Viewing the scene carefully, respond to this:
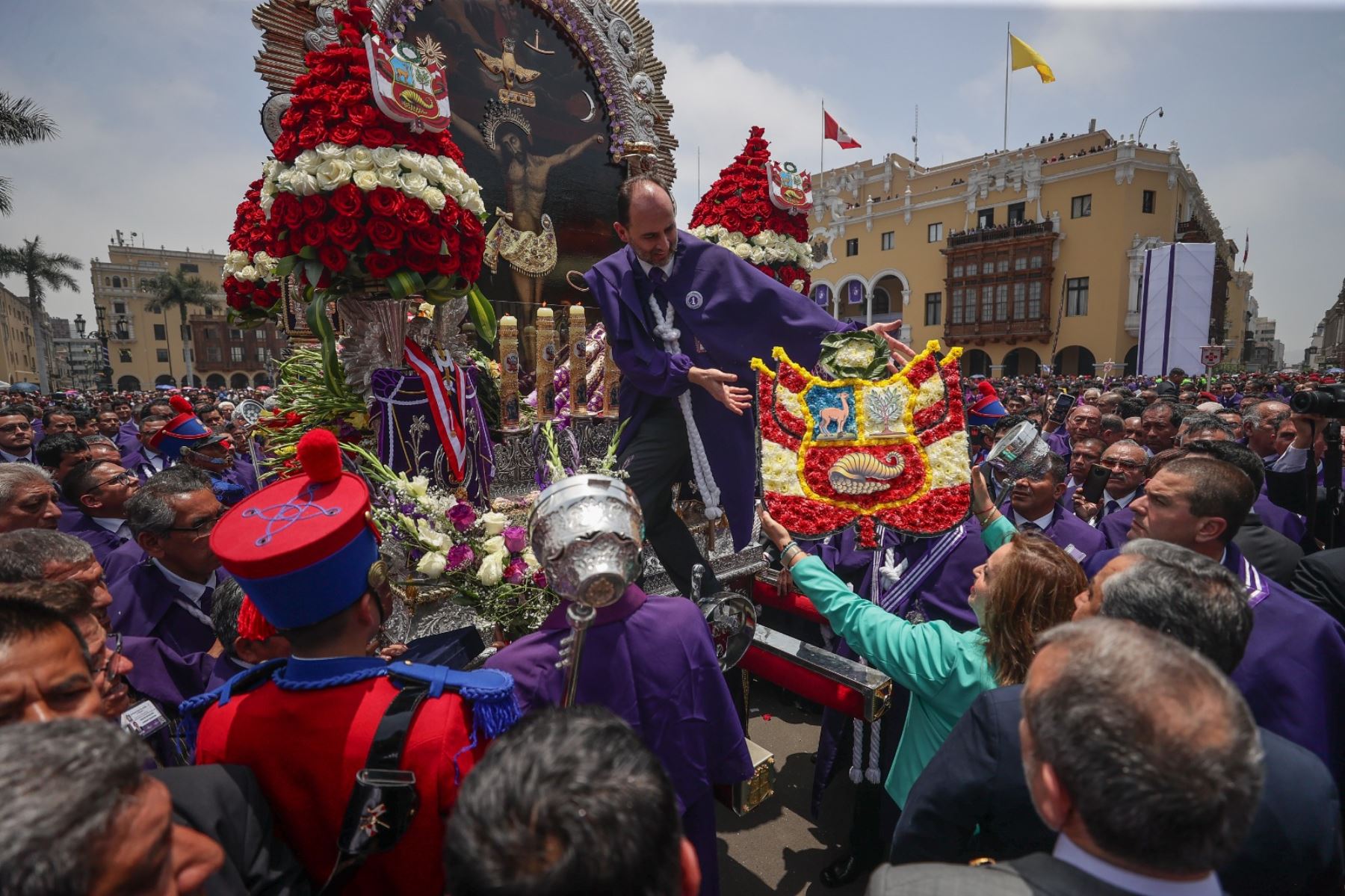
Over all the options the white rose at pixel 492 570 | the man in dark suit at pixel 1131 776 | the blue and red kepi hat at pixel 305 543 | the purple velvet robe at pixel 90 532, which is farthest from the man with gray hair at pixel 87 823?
the purple velvet robe at pixel 90 532

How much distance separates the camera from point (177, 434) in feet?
19.2

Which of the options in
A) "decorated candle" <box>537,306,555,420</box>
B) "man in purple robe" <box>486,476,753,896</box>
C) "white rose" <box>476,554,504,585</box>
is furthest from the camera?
"decorated candle" <box>537,306,555,420</box>

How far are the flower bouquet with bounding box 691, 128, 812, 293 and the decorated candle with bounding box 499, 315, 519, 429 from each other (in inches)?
102

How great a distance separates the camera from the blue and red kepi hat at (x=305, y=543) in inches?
56.7

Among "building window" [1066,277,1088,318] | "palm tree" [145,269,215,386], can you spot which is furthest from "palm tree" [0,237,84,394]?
"building window" [1066,277,1088,318]

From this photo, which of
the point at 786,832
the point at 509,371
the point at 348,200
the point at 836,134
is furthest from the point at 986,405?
the point at 836,134

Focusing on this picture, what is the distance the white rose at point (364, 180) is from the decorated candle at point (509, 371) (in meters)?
3.84

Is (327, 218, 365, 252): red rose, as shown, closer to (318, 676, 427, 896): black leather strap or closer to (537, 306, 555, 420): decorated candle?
(318, 676, 427, 896): black leather strap

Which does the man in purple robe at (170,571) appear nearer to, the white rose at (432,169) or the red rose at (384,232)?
the red rose at (384,232)

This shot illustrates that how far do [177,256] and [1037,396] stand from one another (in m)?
67.5

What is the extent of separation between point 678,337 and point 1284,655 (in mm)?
2570

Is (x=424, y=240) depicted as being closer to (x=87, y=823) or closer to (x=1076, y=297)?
(x=87, y=823)

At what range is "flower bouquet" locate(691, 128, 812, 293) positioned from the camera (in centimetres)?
816

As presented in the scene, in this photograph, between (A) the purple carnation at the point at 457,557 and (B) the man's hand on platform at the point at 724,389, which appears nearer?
(A) the purple carnation at the point at 457,557
